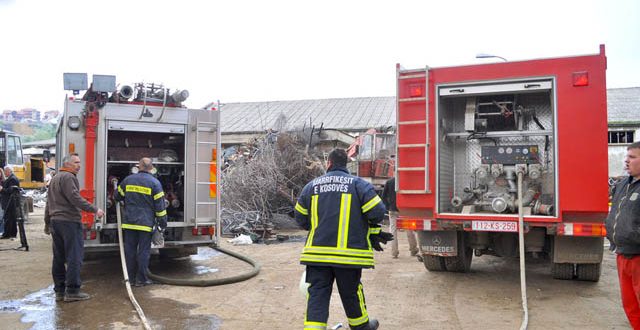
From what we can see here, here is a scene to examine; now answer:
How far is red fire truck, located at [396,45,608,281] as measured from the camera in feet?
19.7

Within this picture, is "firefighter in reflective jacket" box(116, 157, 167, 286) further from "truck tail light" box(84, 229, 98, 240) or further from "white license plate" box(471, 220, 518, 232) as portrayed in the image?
"white license plate" box(471, 220, 518, 232)

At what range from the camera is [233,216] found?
42.9 feet

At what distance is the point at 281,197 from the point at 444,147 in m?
7.83

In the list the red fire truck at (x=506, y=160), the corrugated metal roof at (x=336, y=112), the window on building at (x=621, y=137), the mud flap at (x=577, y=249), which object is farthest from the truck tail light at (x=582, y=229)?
the window on building at (x=621, y=137)

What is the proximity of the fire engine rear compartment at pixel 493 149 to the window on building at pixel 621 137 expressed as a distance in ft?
64.9

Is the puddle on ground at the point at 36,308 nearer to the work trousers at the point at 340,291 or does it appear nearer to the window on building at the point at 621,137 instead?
the work trousers at the point at 340,291

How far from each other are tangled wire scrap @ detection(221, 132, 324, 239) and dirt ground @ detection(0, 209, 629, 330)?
4.04 meters

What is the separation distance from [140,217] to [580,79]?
18.9ft

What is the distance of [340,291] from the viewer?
13.3 feet

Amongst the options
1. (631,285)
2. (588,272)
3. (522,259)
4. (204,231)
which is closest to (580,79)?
(522,259)

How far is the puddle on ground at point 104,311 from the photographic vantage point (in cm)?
522

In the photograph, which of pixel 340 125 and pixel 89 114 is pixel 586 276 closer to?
pixel 89 114

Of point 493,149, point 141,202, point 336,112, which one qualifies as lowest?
point 141,202

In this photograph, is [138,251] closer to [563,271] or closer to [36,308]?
[36,308]
